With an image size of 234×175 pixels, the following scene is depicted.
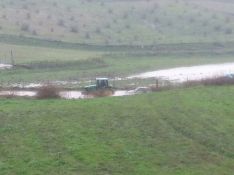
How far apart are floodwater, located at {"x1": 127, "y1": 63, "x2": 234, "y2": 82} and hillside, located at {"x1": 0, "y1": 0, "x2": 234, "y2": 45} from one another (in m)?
10.7

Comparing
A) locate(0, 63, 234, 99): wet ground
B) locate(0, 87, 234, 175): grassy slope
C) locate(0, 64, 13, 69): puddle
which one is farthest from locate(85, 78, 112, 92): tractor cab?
locate(0, 64, 13, 69): puddle

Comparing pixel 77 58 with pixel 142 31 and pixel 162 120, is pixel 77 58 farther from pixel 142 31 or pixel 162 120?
pixel 162 120

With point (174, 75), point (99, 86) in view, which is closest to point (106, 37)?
point (174, 75)

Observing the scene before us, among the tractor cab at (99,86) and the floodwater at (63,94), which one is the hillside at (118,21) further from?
the floodwater at (63,94)

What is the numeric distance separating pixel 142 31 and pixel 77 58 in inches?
738

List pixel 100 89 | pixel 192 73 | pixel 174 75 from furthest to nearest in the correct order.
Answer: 1. pixel 192 73
2. pixel 174 75
3. pixel 100 89

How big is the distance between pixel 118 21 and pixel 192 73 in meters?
24.7

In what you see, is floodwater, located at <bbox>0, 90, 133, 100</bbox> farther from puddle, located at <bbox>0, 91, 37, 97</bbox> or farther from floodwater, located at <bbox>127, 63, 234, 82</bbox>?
floodwater, located at <bbox>127, 63, 234, 82</bbox>

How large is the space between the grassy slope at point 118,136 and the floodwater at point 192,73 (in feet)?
52.5

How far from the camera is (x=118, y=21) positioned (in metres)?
86.9

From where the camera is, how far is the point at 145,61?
70375 mm

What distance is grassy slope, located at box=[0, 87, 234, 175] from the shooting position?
33531 millimetres

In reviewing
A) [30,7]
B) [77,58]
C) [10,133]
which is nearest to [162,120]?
[10,133]

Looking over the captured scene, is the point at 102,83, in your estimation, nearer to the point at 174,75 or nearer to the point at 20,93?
the point at 20,93
